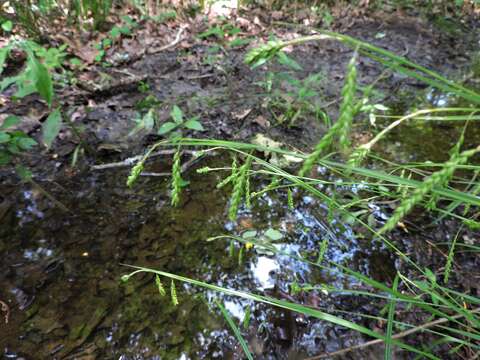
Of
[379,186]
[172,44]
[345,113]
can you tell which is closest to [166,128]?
[379,186]

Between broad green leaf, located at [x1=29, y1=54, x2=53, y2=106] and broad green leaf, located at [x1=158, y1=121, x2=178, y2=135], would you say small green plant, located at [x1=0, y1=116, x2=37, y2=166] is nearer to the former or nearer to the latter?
broad green leaf, located at [x1=29, y1=54, x2=53, y2=106]

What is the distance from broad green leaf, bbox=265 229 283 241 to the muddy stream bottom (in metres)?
0.03

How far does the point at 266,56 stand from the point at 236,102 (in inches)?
67.5

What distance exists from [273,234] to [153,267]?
0.50 meters

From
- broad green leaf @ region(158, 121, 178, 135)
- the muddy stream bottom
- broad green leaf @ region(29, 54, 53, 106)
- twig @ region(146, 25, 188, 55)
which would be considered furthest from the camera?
twig @ region(146, 25, 188, 55)

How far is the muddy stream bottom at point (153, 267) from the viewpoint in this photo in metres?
1.03

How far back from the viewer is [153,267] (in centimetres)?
122

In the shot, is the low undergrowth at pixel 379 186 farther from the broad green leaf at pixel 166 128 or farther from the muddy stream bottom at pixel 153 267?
the broad green leaf at pixel 166 128

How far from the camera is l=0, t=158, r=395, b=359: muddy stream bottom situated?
103cm

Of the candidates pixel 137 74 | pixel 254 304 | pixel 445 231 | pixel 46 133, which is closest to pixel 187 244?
pixel 254 304

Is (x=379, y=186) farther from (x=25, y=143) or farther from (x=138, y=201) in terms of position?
(x=25, y=143)

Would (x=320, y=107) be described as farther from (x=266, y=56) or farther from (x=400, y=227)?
(x=266, y=56)

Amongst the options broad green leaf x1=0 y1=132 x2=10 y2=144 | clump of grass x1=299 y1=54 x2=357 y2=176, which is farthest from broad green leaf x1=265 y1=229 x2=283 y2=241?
broad green leaf x1=0 y1=132 x2=10 y2=144

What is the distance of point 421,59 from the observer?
298 centimetres
